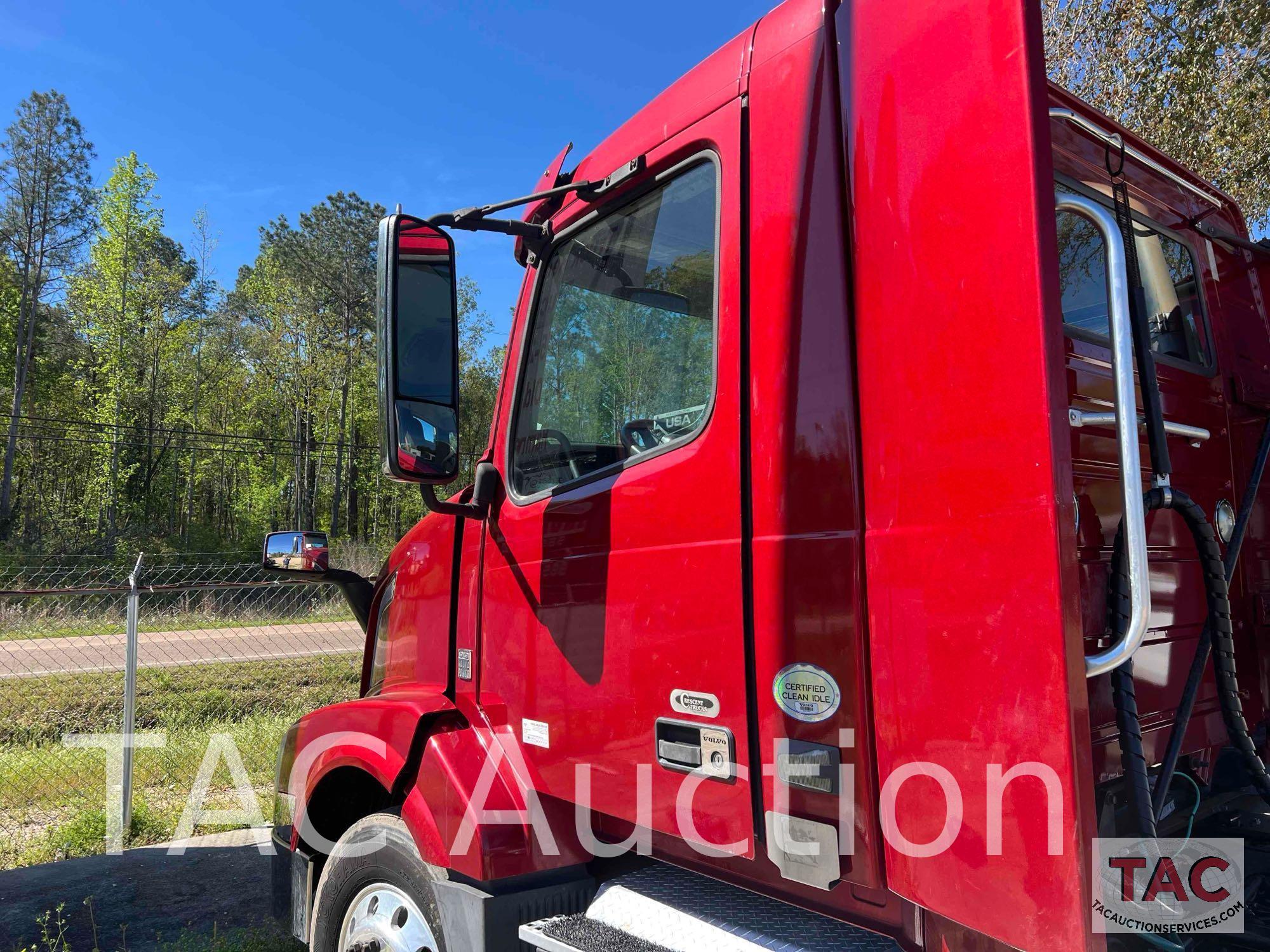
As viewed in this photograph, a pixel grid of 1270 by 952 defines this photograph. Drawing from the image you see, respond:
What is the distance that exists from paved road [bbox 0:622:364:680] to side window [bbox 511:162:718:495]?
1115 centimetres

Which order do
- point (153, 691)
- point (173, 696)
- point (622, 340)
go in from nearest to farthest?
1. point (622, 340)
2. point (173, 696)
3. point (153, 691)

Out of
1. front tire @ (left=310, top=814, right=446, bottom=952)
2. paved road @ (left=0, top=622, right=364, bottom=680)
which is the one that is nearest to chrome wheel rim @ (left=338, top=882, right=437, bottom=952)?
front tire @ (left=310, top=814, right=446, bottom=952)

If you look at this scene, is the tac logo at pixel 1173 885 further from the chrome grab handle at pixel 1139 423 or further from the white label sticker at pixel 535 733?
the white label sticker at pixel 535 733

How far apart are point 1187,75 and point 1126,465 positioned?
661cm

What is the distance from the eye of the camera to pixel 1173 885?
1898 millimetres

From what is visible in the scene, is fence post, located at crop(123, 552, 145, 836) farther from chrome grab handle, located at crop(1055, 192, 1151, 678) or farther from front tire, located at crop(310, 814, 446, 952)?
chrome grab handle, located at crop(1055, 192, 1151, 678)

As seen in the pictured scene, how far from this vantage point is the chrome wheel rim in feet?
7.74

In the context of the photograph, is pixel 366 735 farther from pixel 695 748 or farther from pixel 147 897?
pixel 147 897

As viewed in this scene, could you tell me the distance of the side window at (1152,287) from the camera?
85.4 inches

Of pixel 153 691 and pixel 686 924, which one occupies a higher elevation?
pixel 686 924

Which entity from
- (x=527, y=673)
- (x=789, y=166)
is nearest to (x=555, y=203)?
(x=789, y=166)

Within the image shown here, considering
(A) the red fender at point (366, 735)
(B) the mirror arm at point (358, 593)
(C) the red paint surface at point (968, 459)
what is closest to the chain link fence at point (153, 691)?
(B) the mirror arm at point (358, 593)

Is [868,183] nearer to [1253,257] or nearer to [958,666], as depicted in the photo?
[958,666]

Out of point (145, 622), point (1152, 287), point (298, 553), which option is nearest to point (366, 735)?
point (298, 553)
